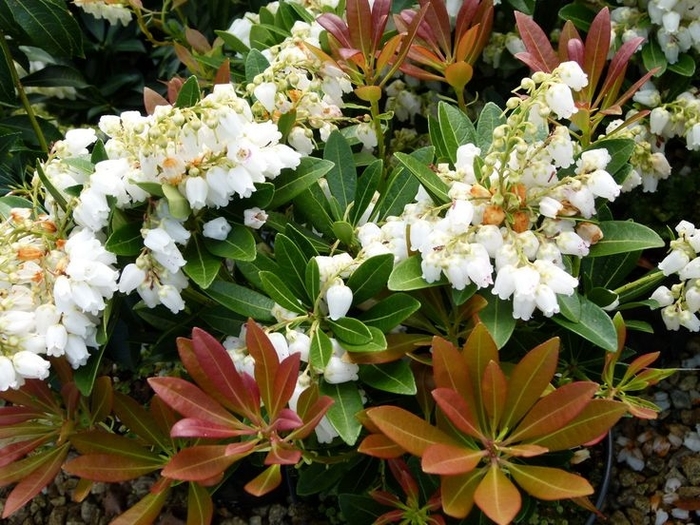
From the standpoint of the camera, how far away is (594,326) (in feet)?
4.00

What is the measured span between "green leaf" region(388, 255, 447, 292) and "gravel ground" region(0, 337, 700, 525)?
779 millimetres

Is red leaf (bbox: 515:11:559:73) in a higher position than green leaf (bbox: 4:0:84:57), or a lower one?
higher

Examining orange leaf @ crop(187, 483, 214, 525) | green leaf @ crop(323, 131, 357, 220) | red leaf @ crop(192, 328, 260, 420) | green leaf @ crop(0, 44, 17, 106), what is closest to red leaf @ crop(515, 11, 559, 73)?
green leaf @ crop(323, 131, 357, 220)

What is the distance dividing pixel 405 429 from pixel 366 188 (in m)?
0.48

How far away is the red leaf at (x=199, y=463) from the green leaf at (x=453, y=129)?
61 centimetres

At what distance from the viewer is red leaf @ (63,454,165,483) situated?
1268 millimetres

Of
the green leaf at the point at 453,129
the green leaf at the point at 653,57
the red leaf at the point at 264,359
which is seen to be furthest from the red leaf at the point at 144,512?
the green leaf at the point at 653,57

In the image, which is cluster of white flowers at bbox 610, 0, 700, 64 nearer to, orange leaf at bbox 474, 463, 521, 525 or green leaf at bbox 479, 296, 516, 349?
green leaf at bbox 479, 296, 516, 349

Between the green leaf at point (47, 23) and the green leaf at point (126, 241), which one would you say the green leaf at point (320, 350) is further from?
the green leaf at point (47, 23)

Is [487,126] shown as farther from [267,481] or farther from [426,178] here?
[267,481]

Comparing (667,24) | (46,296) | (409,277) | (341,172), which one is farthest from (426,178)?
(667,24)

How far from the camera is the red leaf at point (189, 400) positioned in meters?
1.15

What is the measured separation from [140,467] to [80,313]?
0.94 ft

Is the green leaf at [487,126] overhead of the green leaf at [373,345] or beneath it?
overhead
